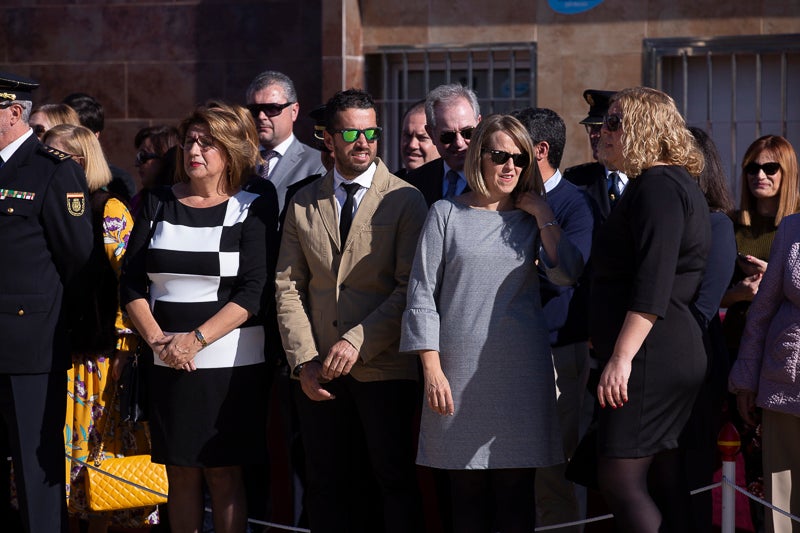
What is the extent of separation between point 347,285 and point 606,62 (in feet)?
15.4

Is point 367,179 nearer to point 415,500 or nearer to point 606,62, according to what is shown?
point 415,500

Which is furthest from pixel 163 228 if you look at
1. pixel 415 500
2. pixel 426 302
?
pixel 415 500

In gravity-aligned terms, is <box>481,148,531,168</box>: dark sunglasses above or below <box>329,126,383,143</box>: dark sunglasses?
below

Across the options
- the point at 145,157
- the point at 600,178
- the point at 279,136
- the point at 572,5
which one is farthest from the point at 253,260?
the point at 572,5

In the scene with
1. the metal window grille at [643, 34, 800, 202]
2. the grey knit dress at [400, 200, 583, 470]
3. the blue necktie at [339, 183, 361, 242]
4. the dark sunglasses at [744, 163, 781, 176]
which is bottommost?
the grey knit dress at [400, 200, 583, 470]

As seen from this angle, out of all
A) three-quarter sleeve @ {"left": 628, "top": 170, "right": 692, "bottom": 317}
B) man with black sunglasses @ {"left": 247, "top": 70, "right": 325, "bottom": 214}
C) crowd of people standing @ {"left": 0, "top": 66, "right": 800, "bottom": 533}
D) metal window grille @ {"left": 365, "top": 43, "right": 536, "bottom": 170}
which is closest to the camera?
three-quarter sleeve @ {"left": 628, "top": 170, "right": 692, "bottom": 317}

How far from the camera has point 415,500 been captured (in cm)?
483

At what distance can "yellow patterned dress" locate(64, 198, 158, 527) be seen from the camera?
5535 millimetres

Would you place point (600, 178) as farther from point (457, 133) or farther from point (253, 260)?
point (253, 260)

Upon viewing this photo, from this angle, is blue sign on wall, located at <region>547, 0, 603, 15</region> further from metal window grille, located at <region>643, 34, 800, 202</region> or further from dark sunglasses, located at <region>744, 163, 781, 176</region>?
dark sunglasses, located at <region>744, 163, 781, 176</region>

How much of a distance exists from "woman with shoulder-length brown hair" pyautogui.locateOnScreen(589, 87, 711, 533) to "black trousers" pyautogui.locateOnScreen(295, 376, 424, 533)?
0.87m

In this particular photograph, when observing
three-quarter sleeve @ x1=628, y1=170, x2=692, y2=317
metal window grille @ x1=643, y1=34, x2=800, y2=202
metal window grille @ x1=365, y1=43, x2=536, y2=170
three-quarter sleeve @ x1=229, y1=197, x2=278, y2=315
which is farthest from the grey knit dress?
metal window grille @ x1=365, y1=43, x2=536, y2=170

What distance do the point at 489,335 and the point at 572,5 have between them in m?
5.07

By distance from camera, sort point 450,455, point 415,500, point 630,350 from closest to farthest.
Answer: point 630,350 → point 450,455 → point 415,500
